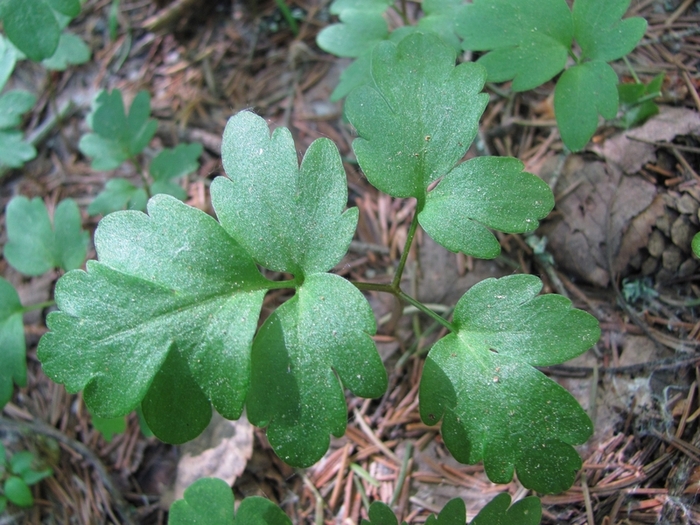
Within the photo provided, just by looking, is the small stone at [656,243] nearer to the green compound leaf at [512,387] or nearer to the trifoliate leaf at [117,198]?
the green compound leaf at [512,387]

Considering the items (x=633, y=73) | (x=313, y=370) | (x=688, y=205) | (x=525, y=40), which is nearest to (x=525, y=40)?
(x=525, y=40)

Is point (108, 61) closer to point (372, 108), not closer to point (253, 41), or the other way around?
point (253, 41)

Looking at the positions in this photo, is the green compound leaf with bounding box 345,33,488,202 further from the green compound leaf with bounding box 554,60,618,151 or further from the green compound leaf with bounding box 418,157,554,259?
the green compound leaf with bounding box 554,60,618,151

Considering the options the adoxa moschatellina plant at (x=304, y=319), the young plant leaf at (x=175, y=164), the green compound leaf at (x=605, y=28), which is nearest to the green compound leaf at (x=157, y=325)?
the adoxa moschatellina plant at (x=304, y=319)

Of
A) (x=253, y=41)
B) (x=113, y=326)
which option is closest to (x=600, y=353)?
(x=113, y=326)

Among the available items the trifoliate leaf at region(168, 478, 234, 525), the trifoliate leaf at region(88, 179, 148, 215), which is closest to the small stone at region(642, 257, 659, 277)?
the trifoliate leaf at region(168, 478, 234, 525)

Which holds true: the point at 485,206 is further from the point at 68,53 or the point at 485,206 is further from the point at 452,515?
the point at 68,53
